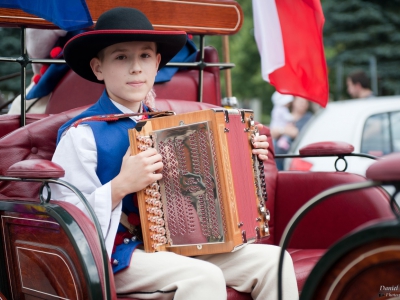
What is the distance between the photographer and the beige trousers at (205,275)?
253 centimetres

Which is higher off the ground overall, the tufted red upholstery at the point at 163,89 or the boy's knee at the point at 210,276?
the tufted red upholstery at the point at 163,89

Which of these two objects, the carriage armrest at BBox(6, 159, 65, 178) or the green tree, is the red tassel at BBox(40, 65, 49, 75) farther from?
the green tree

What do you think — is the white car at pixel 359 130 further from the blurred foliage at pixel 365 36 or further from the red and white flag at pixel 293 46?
the blurred foliage at pixel 365 36

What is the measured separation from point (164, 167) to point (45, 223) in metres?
A: 0.52

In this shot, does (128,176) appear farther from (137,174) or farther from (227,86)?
Result: (227,86)

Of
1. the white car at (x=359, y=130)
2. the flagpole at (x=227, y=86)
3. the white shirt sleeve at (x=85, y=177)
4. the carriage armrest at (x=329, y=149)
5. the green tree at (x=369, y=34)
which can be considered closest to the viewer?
the white shirt sleeve at (x=85, y=177)

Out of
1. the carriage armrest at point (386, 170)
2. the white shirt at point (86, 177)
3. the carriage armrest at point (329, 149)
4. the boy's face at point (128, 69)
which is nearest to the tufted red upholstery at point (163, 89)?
the carriage armrest at point (329, 149)

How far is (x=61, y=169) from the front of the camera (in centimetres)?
253

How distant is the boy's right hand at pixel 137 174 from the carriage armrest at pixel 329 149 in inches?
51.2

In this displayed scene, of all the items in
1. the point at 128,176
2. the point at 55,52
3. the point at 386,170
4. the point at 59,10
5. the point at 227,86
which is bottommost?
the point at 128,176

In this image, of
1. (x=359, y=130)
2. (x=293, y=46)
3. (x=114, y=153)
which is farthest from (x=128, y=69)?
(x=359, y=130)

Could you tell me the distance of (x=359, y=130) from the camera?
6332 millimetres

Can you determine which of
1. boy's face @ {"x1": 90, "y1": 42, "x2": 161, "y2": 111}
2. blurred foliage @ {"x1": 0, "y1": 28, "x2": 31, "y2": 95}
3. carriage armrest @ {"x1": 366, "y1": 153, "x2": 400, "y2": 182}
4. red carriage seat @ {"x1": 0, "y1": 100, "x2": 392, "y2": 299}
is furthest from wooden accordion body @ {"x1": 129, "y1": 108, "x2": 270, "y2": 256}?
blurred foliage @ {"x1": 0, "y1": 28, "x2": 31, "y2": 95}

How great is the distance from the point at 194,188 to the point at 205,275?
340 mm
